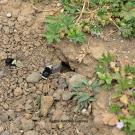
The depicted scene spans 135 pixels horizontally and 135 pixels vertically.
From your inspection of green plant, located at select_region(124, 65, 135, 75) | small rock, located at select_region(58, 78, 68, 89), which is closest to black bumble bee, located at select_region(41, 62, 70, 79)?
small rock, located at select_region(58, 78, 68, 89)

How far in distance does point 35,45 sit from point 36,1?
460 mm

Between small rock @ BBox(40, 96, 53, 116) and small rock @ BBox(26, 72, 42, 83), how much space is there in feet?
0.68

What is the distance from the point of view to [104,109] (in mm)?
3283

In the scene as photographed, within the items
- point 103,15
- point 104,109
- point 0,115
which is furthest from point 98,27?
point 0,115

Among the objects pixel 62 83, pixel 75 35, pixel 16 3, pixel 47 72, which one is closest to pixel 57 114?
pixel 62 83

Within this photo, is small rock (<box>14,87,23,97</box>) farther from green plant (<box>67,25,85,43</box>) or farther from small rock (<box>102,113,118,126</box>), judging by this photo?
small rock (<box>102,113,118,126</box>)

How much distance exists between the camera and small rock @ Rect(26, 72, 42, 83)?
3596 millimetres

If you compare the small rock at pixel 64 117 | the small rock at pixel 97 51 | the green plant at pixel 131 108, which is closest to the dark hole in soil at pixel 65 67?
the small rock at pixel 97 51

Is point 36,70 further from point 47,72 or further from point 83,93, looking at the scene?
point 83,93

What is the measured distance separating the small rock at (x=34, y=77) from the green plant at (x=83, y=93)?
1.08ft

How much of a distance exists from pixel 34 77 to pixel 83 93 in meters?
0.46

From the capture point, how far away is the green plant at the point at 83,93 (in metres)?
3.36

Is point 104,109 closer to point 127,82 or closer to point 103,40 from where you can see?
point 127,82

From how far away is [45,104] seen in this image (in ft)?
A: 11.2
